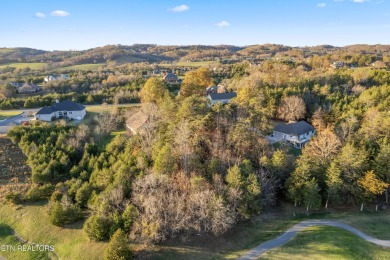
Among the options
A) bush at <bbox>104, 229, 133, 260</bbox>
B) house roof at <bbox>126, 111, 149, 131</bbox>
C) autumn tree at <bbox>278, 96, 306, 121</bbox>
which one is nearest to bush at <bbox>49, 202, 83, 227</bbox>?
bush at <bbox>104, 229, 133, 260</bbox>

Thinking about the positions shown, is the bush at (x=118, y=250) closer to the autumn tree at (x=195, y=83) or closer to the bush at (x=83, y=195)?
the bush at (x=83, y=195)

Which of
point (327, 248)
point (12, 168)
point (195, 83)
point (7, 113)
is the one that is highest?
point (195, 83)

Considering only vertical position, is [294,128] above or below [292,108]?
below

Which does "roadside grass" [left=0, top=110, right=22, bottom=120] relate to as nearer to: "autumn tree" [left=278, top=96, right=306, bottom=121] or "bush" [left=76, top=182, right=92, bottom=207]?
"bush" [left=76, top=182, right=92, bottom=207]

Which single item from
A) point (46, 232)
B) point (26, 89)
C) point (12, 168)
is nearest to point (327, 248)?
point (46, 232)

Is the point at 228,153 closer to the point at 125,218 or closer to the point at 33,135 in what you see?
the point at 125,218

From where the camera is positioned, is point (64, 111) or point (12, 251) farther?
point (64, 111)

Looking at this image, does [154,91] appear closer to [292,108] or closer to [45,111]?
→ [45,111]

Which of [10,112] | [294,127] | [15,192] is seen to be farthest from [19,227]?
[294,127]
